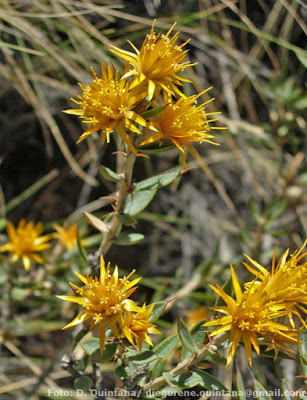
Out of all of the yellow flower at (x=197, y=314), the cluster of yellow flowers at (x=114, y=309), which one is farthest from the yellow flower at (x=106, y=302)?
the yellow flower at (x=197, y=314)

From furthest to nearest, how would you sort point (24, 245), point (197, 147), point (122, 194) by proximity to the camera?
point (197, 147) → point (24, 245) → point (122, 194)

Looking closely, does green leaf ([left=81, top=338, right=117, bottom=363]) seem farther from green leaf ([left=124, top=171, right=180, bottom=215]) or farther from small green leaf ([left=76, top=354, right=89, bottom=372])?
green leaf ([left=124, top=171, right=180, bottom=215])

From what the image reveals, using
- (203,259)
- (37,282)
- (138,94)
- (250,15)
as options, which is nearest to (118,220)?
(138,94)

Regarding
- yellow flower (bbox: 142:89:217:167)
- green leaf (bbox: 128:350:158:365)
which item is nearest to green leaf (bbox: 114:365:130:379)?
green leaf (bbox: 128:350:158:365)

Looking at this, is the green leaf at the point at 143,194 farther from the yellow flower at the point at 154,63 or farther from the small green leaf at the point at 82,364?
the small green leaf at the point at 82,364

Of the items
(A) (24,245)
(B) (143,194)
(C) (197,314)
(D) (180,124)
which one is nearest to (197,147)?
(C) (197,314)

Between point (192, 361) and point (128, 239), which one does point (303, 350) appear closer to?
point (192, 361)

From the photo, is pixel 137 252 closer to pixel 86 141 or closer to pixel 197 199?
pixel 197 199
